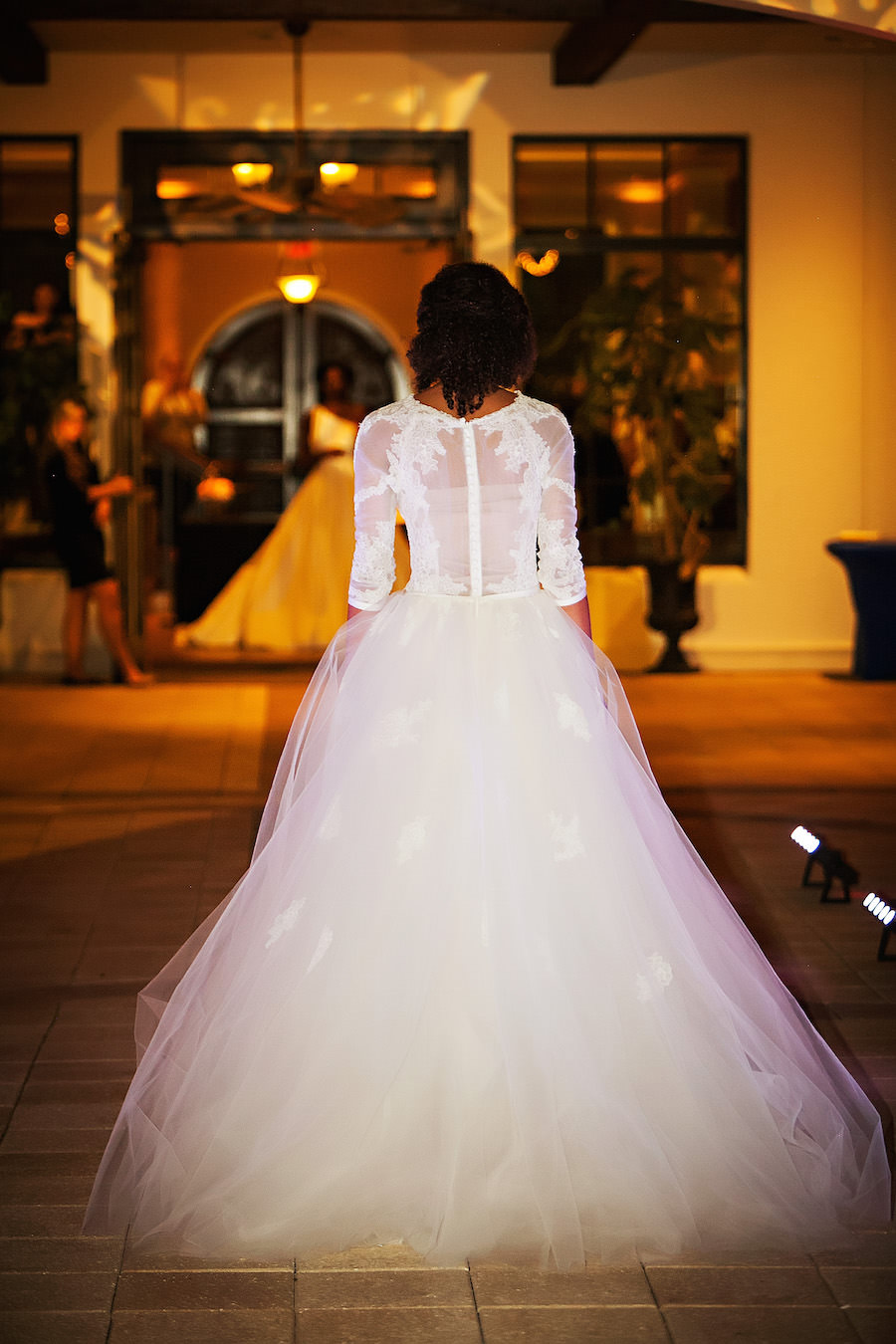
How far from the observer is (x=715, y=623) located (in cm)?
1000

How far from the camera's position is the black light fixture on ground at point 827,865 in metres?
4.29

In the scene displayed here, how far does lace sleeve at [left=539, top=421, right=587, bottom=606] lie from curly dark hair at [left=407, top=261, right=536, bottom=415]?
0.52 feet

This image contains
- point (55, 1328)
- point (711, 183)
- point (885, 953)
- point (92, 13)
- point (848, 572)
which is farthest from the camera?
point (711, 183)

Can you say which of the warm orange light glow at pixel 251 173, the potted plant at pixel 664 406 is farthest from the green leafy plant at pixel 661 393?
the warm orange light glow at pixel 251 173

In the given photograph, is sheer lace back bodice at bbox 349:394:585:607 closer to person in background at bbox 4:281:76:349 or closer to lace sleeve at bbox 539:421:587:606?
lace sleeve at bbox 539:421:587:606

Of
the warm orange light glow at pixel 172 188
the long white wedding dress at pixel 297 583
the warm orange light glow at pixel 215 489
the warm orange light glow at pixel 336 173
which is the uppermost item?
the warm orange light glow at pixel 336 173

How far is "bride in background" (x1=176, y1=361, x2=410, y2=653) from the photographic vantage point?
9680 mm

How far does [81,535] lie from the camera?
344 inches

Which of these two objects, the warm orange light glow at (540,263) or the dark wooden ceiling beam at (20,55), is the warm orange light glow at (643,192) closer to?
the warm orange light glow at (540,263)

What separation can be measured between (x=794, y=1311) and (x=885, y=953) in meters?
1.91

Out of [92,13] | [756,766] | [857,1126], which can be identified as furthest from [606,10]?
[857,1126]

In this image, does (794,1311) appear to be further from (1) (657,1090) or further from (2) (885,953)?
(2) (885,953)

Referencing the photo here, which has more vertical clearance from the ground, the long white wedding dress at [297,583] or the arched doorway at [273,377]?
the arched doorway at [273,377]

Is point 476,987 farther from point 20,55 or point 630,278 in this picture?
point 20,55
